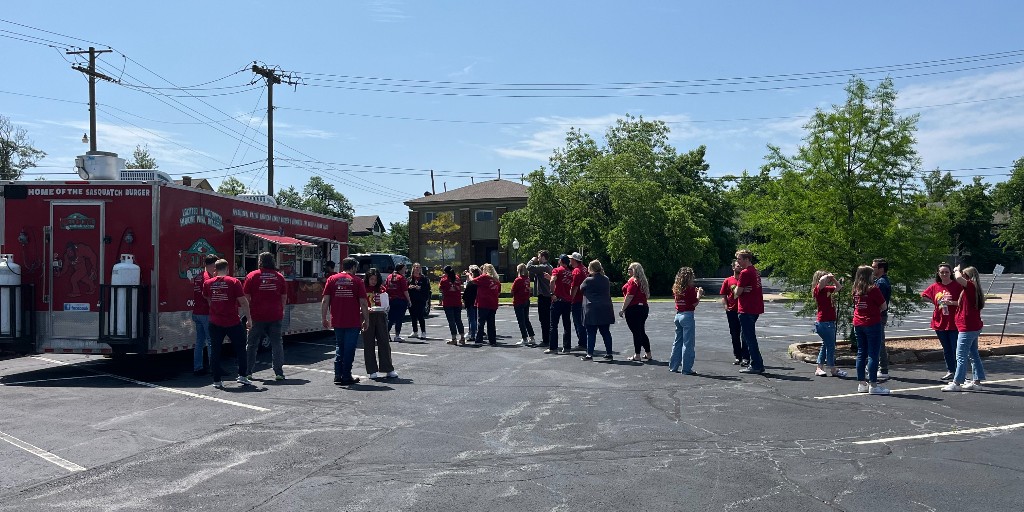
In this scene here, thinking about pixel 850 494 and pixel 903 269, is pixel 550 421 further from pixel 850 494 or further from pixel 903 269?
pixel 903 269

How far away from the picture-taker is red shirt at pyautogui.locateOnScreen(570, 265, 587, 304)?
584 inches

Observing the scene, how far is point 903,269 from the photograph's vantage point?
44.7 feet

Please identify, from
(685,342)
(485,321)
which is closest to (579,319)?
(485,321)

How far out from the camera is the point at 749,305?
12094 mm

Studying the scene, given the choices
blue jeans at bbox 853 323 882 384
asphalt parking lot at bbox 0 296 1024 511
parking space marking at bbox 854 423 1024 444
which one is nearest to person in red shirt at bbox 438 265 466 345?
asphalt parking lot at bbox 0 296 1024 511

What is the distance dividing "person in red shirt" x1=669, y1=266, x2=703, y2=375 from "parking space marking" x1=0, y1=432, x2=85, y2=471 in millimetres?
8192

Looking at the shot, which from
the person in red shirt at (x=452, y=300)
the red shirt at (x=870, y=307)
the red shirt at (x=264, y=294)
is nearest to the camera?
the red shirt at (x=870, y=307)

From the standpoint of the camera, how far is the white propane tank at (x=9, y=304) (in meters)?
11.8

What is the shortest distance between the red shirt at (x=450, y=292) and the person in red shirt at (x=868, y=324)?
8.68 metres

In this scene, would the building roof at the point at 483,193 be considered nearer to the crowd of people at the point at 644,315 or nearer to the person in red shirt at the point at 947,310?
the crowd of people at the point at 644,315

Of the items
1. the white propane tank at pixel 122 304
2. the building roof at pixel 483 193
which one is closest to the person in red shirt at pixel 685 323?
the white propane tank at pixel 122 304

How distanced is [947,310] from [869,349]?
63.9 inches

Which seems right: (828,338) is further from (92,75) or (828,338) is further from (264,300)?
(92,75)

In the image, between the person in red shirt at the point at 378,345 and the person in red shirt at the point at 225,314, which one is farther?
the person in red shirt at the point at 378,345
